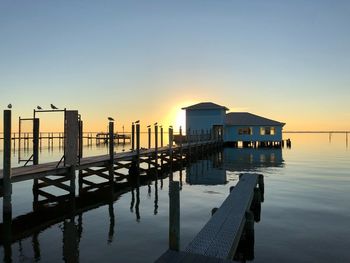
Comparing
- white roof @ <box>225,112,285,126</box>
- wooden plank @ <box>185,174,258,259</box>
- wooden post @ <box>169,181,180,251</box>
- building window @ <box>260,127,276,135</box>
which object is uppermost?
white roof @ <box>225,112,285,126</box>

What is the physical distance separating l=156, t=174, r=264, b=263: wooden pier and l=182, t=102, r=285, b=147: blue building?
4286 centimetres

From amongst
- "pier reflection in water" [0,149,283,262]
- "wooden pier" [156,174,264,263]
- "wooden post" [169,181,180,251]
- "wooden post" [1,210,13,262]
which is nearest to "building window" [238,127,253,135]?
"pier reflection in water" [0,149,283,262]

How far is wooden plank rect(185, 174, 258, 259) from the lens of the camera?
23.1 feet

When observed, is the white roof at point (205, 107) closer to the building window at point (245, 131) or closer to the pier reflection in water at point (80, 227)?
the building window at point (245, 131)

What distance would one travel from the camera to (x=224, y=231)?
8.12 meters

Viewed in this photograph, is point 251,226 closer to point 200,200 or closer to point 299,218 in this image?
point 299,218

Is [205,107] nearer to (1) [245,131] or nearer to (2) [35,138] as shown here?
(1) [245,131]

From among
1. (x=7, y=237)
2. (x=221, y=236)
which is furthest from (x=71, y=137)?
(x=221, y=236)

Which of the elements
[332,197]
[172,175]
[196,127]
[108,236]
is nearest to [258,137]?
[196,127]

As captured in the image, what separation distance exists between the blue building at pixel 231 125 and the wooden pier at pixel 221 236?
4286 cm

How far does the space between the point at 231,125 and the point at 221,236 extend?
172 feet

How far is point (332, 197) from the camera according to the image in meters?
16.7

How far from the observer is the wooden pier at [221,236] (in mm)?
6613

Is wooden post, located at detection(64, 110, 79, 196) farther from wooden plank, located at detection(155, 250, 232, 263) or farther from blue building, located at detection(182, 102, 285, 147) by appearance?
blue building, located at detection(182, 102, 285, 147)
